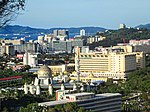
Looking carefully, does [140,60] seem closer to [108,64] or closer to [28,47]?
Result: [108,64]

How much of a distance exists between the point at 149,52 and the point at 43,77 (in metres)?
19.2

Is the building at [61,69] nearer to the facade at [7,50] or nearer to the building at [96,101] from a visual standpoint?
the facade at [7,50]

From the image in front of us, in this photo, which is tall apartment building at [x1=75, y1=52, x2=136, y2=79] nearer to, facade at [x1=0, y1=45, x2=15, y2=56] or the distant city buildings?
the distant city buildings

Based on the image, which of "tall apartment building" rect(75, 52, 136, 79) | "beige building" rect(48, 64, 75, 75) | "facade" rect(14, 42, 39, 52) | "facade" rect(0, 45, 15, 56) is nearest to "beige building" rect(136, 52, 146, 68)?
"tall apartment building" rect(75, 52, 136, 79)

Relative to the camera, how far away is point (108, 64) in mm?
29750

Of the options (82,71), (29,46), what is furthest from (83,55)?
(29,46)

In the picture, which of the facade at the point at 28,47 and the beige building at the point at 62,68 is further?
the facade at the point at 28,47

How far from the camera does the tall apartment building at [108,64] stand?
96.0 feet

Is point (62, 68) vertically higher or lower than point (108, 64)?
lower

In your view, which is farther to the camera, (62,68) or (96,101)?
(62,68)

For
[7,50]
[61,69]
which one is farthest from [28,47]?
[61,69]

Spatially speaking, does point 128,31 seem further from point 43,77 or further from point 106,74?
point 43,77

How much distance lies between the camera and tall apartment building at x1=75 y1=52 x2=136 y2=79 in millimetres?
29266

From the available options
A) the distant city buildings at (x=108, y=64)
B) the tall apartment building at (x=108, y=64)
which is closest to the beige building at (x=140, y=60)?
the distant city buildings at (x=108, y=64)
